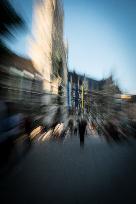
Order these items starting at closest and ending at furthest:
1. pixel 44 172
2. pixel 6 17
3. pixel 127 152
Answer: pixel 44 172 → pixel 6 17 → pixel 127 152

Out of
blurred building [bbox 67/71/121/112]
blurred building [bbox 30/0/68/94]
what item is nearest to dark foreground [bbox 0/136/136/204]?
blurred building [bbox 67/71/121/112]

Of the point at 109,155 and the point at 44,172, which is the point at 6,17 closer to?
the point at 44,172

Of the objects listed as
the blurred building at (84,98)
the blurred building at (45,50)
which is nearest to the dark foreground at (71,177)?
the blurred building at (84,98)

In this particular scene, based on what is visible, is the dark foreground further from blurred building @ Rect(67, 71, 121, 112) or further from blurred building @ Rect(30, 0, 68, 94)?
blurred building @ Rect(30, 0, 68, 94)

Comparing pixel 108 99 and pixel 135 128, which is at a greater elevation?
pixel 108 99

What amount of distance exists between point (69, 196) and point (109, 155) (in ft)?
8.95

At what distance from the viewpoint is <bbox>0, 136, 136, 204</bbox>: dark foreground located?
305 centimetres

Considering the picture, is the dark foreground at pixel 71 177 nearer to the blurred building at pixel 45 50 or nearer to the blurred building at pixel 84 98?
the blurred building at pixel 84 98

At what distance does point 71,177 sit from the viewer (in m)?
3.88

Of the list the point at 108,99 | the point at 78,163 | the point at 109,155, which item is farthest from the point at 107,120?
the point at 78,163

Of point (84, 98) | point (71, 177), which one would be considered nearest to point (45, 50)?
point (84, 98)

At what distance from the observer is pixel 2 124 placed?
4.90 m

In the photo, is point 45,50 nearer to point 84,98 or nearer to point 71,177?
point 84,98

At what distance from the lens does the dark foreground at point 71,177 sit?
3.05m
